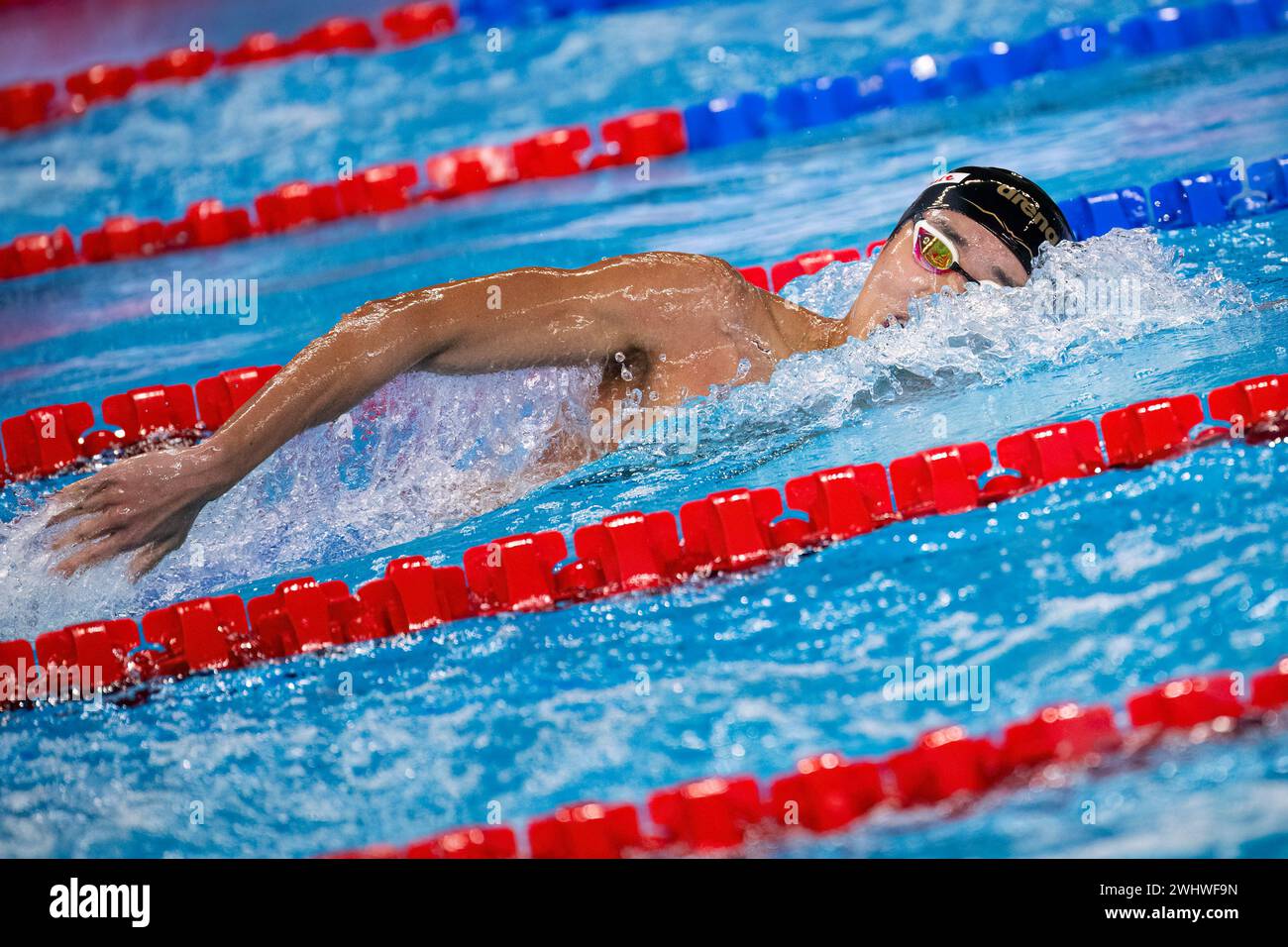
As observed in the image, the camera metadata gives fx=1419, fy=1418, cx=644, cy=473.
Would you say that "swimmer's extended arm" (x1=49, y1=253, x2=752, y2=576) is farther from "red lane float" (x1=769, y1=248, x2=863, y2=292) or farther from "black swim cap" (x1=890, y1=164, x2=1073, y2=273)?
"red lane float" (x1=769, y1=248, x2=863, y2=292)

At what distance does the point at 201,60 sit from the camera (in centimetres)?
750

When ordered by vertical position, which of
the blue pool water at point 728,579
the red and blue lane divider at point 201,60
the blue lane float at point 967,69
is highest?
the red and blue lane divider at point 201,60

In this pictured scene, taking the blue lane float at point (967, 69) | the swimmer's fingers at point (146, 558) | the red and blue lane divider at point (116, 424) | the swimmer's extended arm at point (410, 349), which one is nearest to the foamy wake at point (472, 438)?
the swimmer's extended arm at point (410, 349)

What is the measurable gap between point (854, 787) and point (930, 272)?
1.48 m

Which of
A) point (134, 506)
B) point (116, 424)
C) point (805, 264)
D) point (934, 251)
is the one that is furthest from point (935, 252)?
point (116, 424)

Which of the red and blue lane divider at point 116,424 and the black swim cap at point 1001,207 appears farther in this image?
the red and blue lane divider at point 116,424

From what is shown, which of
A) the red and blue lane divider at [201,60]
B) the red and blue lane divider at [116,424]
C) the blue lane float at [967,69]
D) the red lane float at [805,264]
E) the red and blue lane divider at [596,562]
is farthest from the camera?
the red and blue lane divider at [201,60]

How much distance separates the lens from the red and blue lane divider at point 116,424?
4.12 m

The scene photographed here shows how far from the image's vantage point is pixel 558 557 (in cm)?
303

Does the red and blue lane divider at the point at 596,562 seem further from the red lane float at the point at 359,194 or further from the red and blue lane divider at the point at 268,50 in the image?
the red and blue lane divider at the point at 268,50

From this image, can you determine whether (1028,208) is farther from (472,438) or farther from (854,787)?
(854,787)

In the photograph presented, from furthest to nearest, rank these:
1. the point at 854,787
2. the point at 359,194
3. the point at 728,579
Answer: the point at 359,194 < the point at 728,579 < the point at 854,787

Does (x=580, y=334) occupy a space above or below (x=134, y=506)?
above

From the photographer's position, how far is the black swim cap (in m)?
3.33
